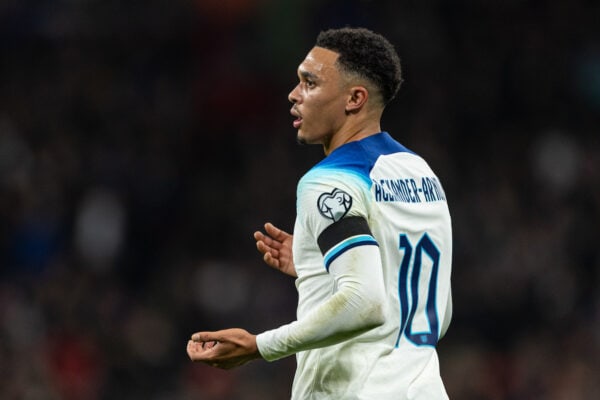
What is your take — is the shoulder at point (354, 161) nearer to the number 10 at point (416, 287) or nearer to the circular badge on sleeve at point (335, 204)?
the circular badge on sleeve at point (335, 204)

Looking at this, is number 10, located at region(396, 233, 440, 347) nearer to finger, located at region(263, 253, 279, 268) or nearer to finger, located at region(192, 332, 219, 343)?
finger, located at region(192, 332, 219, 343)

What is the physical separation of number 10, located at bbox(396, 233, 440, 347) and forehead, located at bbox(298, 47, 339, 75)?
58 centimetres

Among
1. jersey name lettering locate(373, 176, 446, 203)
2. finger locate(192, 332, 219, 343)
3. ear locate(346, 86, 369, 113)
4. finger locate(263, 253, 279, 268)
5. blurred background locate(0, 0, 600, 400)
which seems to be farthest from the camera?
blurred background locate(0, 0, 600, 400)

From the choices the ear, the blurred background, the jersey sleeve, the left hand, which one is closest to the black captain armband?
the jersey sleeve

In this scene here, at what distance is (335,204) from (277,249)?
794 mm

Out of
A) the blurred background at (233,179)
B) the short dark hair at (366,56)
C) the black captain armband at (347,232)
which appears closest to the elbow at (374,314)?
the black captain armband at (347,232)

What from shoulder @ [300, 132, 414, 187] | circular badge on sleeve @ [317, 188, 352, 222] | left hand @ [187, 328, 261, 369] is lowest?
left hand @ [187, 328, 261, 369]

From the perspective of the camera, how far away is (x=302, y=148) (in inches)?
448

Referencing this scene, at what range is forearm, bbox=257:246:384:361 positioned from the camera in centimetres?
322

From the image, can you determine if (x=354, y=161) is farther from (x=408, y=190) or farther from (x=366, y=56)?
(x=366, y=56)

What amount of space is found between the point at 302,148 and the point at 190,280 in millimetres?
1834

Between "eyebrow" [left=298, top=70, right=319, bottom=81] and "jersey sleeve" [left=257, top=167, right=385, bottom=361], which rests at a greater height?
"eyebrow" [left=298, top=70, right=319, bottom=81]

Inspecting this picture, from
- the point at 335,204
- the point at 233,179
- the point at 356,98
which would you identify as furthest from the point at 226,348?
the point at 233,179

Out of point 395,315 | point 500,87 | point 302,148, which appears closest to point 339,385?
point 395,315
